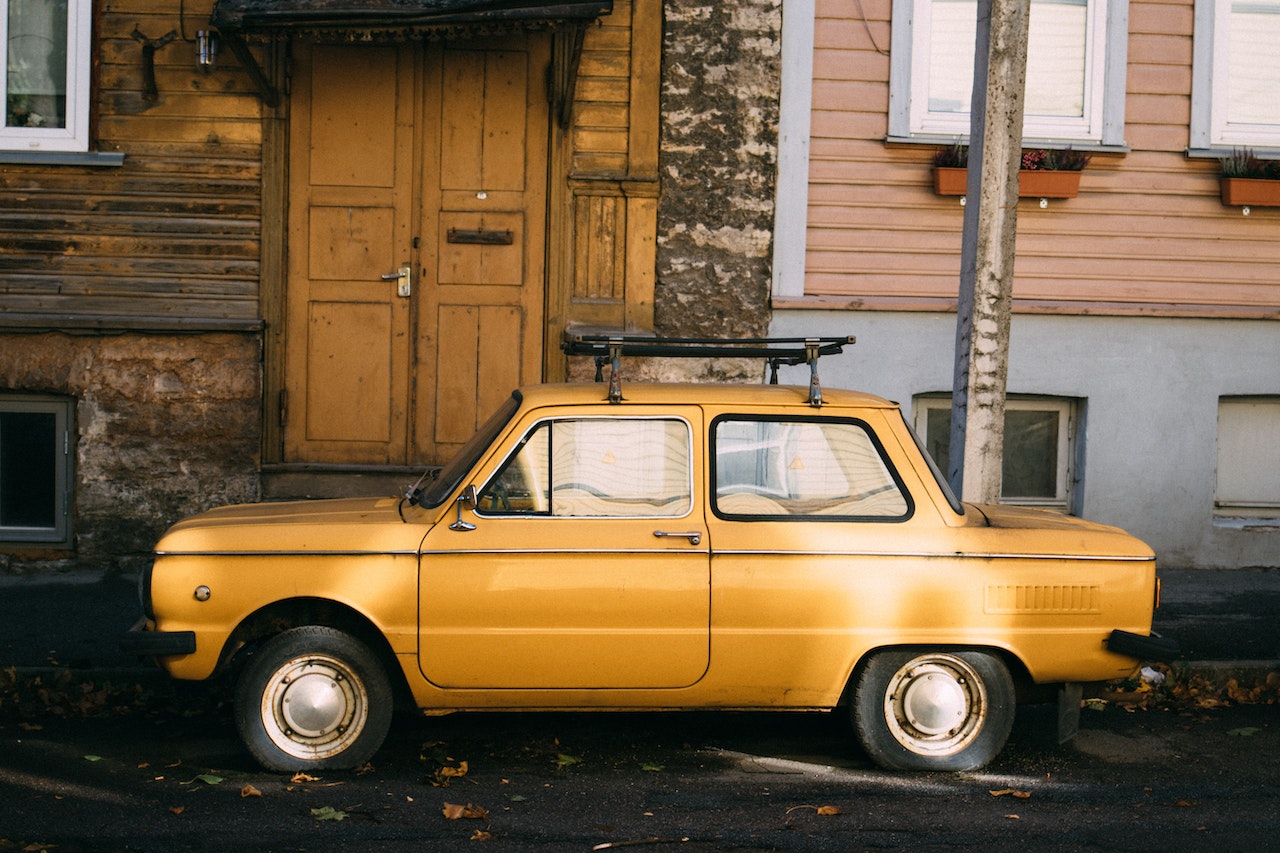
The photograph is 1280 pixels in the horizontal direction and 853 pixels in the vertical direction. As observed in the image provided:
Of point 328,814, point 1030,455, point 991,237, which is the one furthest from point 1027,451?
point 328,814

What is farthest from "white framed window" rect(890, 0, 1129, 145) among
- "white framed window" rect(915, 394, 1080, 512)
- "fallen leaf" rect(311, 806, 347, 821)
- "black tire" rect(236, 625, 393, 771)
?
"fallen leaf" rect(311, 806, 347, 821)

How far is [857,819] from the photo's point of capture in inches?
189

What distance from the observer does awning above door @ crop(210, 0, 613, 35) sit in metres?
8.09

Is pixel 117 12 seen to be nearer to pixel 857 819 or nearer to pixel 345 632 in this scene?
pixel 345 632

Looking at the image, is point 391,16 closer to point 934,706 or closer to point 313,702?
point 313,702

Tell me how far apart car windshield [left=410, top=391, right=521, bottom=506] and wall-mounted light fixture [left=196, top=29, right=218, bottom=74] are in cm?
483

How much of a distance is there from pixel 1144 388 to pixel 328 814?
715 cm

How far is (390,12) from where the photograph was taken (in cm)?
810

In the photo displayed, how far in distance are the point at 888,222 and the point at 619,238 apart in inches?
77.7

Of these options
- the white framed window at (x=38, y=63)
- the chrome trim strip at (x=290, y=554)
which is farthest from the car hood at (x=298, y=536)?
the white framed window at (x=38, y=63)

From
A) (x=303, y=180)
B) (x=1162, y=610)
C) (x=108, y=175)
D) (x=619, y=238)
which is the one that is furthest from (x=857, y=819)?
(x=108, y=175)

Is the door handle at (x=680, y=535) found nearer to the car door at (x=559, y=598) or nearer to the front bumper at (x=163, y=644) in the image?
the car door at (x=559, y=598)

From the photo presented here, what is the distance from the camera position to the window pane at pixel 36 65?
9398 millimetres

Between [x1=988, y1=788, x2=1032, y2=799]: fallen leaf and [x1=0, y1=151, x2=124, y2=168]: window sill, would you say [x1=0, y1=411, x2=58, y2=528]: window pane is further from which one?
[x1=988, y1=788, x2=1032, y2=799]: fallen leaf
